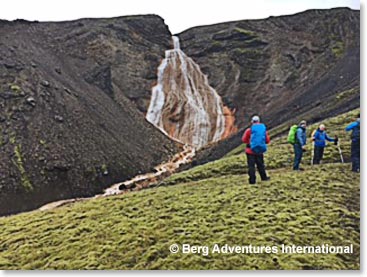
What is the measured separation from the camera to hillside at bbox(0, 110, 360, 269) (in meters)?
6.00

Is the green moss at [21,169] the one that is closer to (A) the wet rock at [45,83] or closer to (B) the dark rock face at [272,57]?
(A) the wet rock at [45,83]

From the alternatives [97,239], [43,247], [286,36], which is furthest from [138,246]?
[286,36]

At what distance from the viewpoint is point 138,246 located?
6414 mm

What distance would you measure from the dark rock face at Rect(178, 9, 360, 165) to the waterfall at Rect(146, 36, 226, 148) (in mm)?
994

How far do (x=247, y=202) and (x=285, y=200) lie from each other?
57 centimetres

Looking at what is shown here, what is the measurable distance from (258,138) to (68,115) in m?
12.7

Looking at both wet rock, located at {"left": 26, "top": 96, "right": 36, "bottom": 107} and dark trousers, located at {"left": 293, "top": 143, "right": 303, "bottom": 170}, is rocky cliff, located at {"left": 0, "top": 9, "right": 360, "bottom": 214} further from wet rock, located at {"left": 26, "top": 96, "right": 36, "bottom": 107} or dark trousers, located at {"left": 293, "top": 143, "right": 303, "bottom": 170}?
dark trousers, located at {"left": 293, "top": 143, "right": 303, "bottom": 170}

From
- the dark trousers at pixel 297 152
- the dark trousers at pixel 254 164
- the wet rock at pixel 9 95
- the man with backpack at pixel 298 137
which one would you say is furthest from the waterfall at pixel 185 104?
the dark trousers at pixel 254 164

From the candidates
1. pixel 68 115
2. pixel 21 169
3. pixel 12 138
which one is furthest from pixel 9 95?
pixel 21 169

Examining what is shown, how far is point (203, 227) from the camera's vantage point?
668 cm

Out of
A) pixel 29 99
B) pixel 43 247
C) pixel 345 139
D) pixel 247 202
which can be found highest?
pixel 29 99

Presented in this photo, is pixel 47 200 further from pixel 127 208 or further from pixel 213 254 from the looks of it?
pixel 213 254

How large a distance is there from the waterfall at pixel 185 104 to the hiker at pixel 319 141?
17.4 meters

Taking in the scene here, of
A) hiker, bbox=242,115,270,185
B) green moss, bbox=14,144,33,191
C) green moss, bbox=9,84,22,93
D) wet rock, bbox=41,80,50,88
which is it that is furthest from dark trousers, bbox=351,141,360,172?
wet rock, bbox=41,80,50,88
